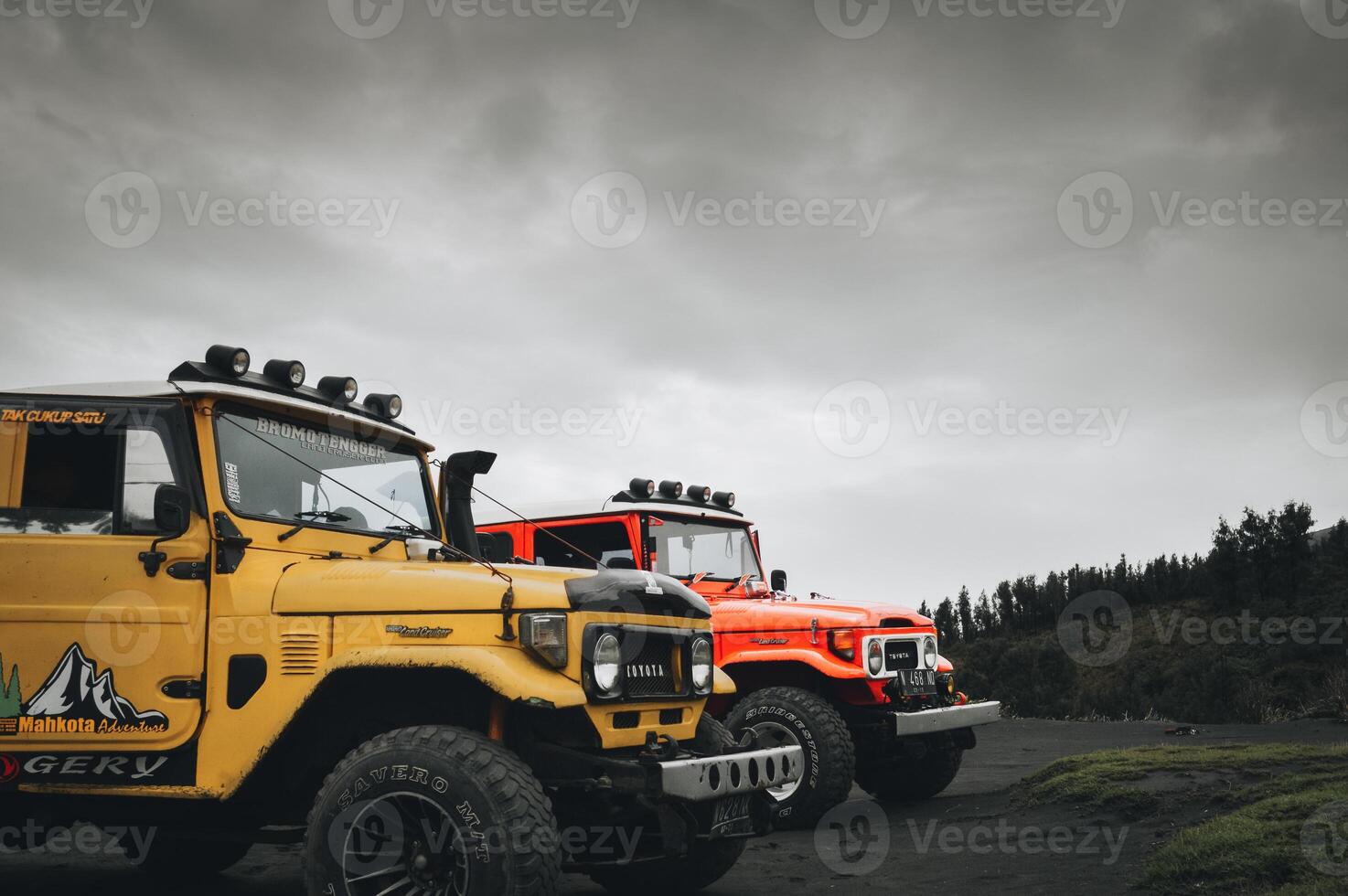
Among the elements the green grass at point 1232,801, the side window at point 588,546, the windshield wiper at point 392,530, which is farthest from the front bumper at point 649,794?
the side window at point 588,546

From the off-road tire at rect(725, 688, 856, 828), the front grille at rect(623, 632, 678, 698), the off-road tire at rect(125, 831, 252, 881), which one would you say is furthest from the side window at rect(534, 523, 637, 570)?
the front grille at rect(623, 632, 678, 698)

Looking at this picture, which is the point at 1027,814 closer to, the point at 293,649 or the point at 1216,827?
the point at 1216,827

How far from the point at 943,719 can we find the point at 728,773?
4816 millimetres

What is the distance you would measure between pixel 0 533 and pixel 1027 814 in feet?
24.9

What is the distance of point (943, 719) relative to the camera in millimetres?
9461

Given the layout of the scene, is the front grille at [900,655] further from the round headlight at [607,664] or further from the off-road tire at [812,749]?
the round headlight at [607,664]

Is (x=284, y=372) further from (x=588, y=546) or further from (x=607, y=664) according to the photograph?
(x=588, y=546)

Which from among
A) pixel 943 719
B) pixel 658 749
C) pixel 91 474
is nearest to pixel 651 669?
pixel 658 749

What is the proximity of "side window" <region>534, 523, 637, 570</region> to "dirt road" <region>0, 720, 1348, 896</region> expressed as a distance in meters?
3.00

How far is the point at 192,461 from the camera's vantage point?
5582 mm

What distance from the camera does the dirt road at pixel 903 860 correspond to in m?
6.64

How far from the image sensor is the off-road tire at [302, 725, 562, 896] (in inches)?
176

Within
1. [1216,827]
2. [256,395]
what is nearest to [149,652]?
[256,395]

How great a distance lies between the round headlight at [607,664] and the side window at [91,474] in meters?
2.36
